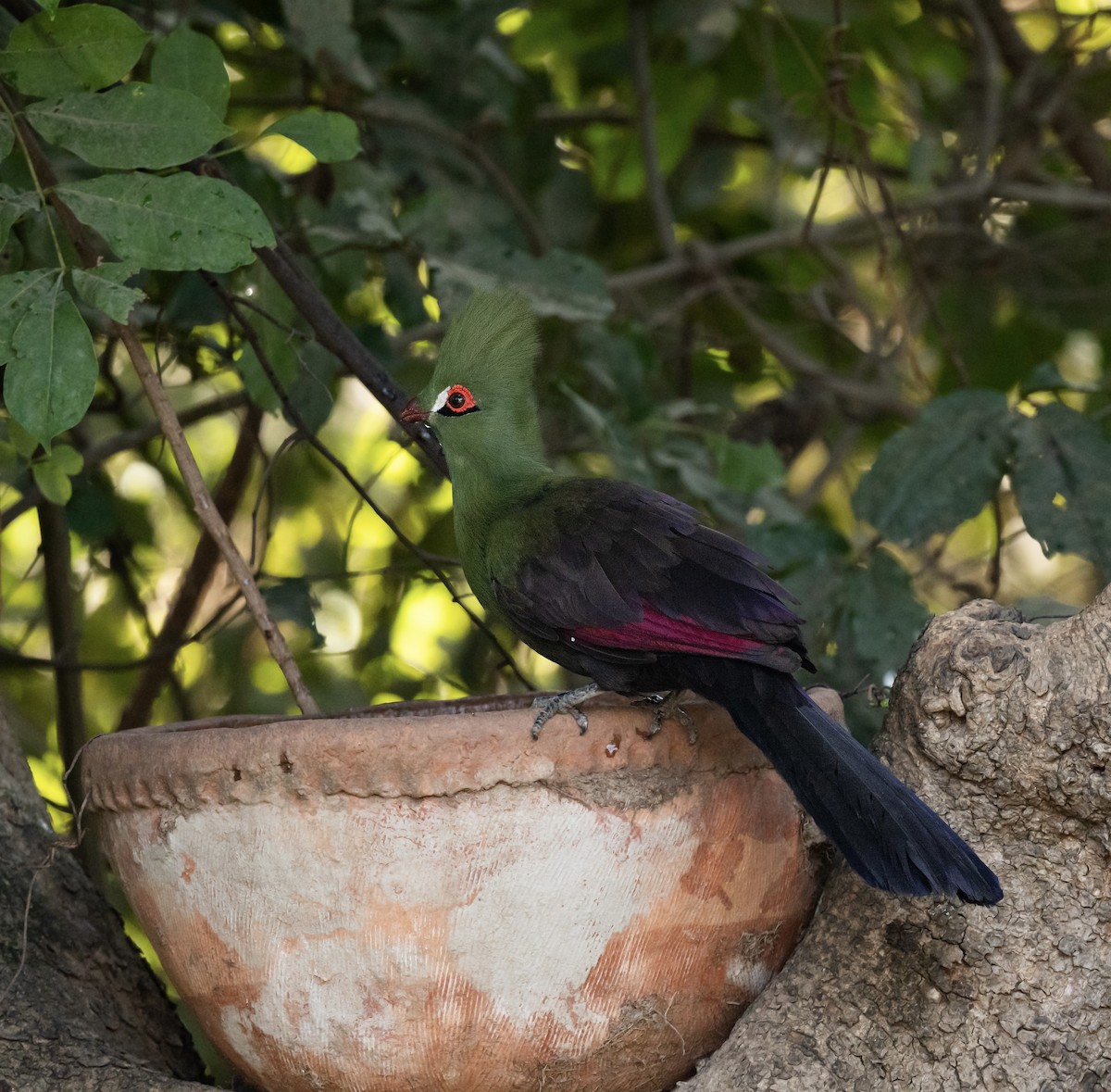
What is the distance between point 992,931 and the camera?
4.61 ft

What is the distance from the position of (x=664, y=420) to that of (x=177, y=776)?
69.0 inches

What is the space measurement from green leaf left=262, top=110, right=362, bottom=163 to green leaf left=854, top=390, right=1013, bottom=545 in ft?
3.42

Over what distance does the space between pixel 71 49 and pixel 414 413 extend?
636 mm

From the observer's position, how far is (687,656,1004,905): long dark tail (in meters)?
1.32

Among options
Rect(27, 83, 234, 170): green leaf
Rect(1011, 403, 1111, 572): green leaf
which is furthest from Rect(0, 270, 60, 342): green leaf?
Rect(1011, 403, 1111, 572): green leaf

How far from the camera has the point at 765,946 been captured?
1548 mm

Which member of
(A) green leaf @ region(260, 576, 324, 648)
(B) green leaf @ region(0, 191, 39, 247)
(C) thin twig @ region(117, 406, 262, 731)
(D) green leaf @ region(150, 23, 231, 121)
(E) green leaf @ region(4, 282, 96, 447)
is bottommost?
(C) thin twig @ region(117, 406, 262, 731)

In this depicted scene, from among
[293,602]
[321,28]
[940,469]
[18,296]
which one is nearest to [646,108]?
[321,28]

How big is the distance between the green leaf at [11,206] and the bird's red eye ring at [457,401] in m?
0.58

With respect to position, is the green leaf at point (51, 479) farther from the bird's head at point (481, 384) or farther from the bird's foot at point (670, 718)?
the bird's foot at point (670, 718)

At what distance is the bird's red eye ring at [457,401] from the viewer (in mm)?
1906

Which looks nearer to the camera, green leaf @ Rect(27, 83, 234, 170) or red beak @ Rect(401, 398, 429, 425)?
green leaf @ Rect(27, 83, 234, 170)

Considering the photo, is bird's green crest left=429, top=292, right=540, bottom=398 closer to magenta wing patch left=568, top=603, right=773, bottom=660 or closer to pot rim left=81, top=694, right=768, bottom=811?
magenta wing patch left=568, top=603, right=773, bottom=660

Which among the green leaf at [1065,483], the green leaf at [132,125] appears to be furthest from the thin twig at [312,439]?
the green leaf at [1065,483]
